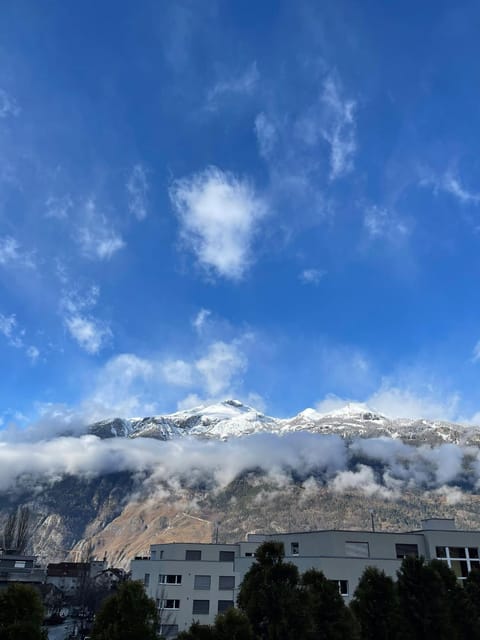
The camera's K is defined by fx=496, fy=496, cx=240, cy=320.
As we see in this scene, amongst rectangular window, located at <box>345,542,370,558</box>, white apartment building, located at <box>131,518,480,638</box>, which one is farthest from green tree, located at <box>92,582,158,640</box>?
rectangular window, located at <box>345,542,370,558</box>

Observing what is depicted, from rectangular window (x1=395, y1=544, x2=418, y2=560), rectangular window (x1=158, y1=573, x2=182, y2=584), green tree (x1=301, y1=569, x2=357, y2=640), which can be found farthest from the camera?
rectangular window (x1=158, y1=573, x2=182, y2=584)

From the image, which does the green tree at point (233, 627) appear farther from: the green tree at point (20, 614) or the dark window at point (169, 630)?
the dark window at point (169, 630)

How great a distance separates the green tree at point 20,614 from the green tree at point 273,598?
9.36 meters

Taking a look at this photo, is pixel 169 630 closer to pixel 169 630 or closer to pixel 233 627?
pixel 169 630

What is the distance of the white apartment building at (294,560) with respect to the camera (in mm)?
43250

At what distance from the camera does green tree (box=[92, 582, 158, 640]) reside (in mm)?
20750

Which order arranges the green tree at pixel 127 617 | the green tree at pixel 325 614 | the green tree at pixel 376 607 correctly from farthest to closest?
the green tree at pixel 376 607
the green tree at pixel 325 614
the green tree at pixel 127 617

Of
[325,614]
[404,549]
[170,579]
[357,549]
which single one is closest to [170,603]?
[170,579]

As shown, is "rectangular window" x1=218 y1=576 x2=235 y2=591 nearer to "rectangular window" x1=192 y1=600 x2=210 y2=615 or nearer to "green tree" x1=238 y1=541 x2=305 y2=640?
"rectangular window" x1=192 y1=600 x2=210 y2=615

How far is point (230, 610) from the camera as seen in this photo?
856 inches

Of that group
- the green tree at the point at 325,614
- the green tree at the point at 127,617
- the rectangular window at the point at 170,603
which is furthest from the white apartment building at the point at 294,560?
the green tree at the point at 325,614

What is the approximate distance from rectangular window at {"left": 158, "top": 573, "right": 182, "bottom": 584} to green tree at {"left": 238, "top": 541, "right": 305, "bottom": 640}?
40474mm

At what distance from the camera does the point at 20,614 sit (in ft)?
65.9

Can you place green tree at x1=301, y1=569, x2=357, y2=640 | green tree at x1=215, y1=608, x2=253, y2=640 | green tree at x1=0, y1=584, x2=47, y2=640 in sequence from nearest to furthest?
green tree at x1=0, y1=584, x2=47, y2=640
green tree at x1=215, y1=608, x2=253, y2=640
green tree at x1=301, y1=569, x2=357, y2=640
